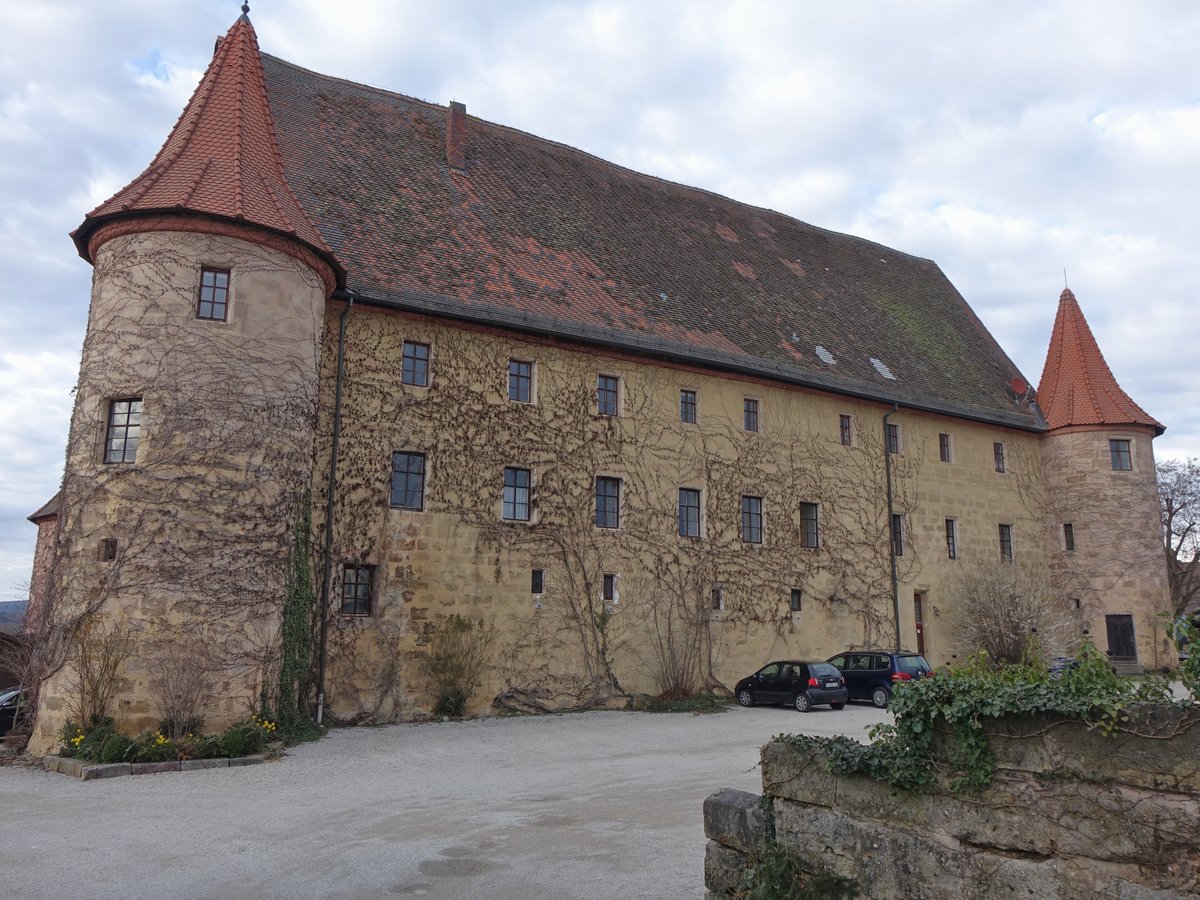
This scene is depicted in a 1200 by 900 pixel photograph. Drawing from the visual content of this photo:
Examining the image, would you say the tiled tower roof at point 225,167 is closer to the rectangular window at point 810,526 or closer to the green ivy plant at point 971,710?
the rectangular window at point 810,526

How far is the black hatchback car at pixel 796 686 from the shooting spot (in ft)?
58.1

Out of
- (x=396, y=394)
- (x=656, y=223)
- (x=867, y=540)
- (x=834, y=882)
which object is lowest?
(x=834, y=882)

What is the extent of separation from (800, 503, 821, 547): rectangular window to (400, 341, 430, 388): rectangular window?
9.56m

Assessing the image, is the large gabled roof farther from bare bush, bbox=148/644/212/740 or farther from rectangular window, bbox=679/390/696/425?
bare bush, bbox=148/644/212/740

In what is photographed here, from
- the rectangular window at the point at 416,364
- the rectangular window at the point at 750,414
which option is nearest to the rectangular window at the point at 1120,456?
the rectangular window at the point at 750,414

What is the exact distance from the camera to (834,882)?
15.5 ft

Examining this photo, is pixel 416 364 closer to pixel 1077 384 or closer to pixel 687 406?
pixel 687 406

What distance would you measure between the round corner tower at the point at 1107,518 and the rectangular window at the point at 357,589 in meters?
19.8

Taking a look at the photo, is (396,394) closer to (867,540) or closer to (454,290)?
(454,290)

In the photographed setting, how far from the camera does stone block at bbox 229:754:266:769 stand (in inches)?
471

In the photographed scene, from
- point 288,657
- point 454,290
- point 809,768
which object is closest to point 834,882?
point 809,768

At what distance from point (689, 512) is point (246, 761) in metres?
10.8

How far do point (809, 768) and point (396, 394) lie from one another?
13.3 metres

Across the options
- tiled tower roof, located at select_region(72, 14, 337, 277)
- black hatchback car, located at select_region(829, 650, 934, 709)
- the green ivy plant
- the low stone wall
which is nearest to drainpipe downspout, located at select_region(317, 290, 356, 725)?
tiled tower roof, located at select_region(72, 14, 337, 277)
